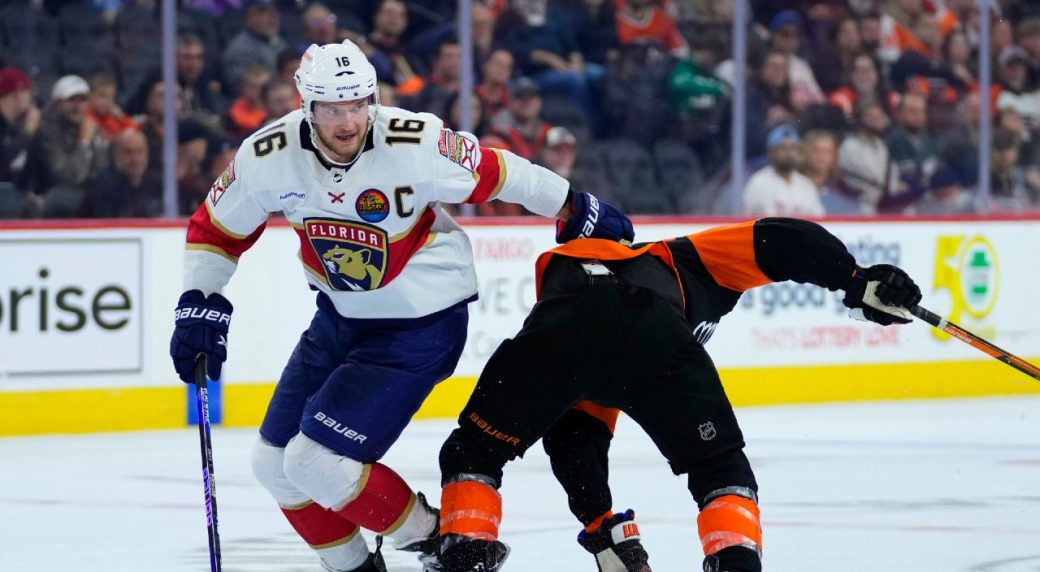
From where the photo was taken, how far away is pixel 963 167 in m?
9.32

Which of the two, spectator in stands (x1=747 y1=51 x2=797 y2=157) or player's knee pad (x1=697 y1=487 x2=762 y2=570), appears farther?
spectator in stands (x1=747 y1=51 x2=797 y2=157)

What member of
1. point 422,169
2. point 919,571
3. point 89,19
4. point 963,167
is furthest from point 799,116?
point 422,169

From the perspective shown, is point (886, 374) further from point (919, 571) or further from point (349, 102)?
point (349, 102)

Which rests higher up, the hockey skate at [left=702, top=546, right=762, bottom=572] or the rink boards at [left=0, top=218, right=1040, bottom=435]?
the rink boards at [left=0, top=218, right=1040, bottom=435]

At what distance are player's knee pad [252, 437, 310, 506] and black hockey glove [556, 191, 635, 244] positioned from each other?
0.80 metres

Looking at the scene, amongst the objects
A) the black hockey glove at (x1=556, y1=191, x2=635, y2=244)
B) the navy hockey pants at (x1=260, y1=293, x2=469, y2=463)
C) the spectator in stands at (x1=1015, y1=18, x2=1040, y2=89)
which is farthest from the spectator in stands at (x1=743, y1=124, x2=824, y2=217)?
the navy hockey pants at (x1=260, y1=293, x2=469, y2=463)

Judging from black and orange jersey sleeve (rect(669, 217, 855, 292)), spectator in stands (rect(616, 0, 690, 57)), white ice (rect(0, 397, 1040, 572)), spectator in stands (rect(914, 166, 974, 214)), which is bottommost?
white ice (rect(0, 397, 1040, 572))

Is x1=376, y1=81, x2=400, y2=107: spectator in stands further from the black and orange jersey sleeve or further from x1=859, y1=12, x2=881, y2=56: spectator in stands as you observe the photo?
the black and orange jersey sleeve

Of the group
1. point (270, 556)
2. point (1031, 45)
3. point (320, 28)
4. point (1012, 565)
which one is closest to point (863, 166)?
point (1031, 45)

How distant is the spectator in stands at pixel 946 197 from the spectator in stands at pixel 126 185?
3.84m

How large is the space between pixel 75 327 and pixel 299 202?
138 inches

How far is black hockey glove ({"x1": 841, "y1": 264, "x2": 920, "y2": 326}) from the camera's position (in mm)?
3807

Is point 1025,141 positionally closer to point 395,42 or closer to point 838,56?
point 838,56

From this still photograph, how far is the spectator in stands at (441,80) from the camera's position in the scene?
7.83 m
